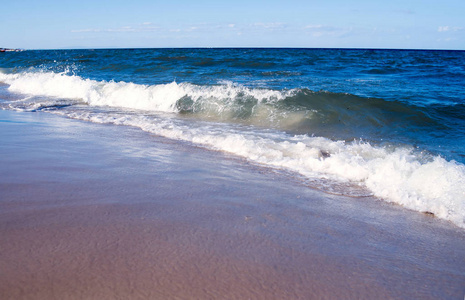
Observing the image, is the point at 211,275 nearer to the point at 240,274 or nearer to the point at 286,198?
the point at 240,274

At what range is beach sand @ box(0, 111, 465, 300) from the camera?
205cm

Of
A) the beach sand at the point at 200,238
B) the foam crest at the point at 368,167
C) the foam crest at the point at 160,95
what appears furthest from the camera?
the foam crest at the point at 160,95

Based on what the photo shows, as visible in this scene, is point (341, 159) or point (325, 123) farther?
point (325, 123)

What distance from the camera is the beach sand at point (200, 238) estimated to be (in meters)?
2.05

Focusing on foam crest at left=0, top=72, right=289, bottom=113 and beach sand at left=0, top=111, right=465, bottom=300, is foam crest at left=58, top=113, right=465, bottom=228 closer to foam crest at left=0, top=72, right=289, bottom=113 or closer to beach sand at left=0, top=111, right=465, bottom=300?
beach sand at left=0, top=111, right=465, bottom=300

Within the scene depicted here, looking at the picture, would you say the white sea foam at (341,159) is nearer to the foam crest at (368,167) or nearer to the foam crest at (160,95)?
the foam crest at (368,167)

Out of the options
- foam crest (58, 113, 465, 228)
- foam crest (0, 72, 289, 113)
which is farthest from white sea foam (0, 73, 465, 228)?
foam crest (0, 72, 289, 113)

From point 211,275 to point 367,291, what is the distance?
0.91m

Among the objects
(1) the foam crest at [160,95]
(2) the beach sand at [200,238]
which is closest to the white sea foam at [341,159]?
(1) the foam crest at [160,95]

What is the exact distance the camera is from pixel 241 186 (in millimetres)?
3924

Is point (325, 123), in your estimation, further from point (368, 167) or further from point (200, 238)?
point (200, 238)

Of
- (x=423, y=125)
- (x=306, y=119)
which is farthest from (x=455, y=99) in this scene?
(x=306, y=119)

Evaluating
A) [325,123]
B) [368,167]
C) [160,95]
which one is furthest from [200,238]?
[160,95]

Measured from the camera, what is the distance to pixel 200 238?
2609 mm
